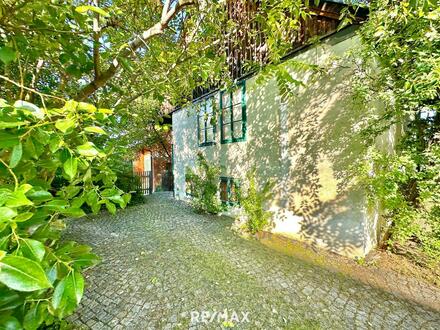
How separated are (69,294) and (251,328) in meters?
2.40

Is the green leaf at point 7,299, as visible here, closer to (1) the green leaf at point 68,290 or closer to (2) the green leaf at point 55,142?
(1) the green leaf at point 68,290

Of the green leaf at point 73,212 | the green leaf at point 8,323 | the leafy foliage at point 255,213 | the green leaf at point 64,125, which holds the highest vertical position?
the green leaf at point 64,125

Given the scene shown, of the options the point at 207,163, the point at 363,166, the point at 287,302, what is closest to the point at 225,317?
the point at 287,302

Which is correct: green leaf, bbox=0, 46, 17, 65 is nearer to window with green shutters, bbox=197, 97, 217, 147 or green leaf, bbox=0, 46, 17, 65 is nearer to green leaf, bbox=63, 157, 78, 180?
green leaf, bbox=63, 157, 78, 180

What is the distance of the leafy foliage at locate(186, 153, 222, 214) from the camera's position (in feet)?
22.9

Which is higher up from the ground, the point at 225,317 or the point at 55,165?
the point at 55,165

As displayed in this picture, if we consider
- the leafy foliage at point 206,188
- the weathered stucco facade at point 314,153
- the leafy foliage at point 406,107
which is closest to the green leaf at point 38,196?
the weathered stucco facade at point 314,153

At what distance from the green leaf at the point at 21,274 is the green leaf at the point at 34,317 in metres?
0.42

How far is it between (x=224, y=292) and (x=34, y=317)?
2.69 m

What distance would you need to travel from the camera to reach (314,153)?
4.44m

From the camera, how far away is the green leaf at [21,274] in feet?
1.50

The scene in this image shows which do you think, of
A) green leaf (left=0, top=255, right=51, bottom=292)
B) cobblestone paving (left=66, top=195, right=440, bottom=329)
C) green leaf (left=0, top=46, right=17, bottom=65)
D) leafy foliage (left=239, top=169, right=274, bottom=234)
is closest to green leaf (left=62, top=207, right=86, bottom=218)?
green leaf (left=0, top=255, right=51, bottom=292)

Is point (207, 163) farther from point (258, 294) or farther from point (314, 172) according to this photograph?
point (258, 294)

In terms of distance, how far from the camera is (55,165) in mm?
843
